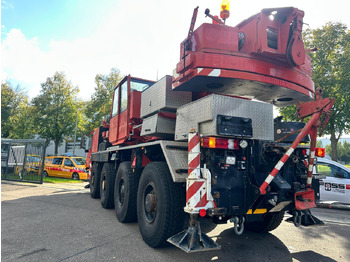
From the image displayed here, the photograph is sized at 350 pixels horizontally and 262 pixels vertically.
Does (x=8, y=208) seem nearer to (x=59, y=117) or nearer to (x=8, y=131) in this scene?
(x=59, y=117)

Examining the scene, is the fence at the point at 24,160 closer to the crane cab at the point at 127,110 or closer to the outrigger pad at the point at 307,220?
the crane cab at the point at 127,110

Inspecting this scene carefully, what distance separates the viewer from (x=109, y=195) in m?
6.69

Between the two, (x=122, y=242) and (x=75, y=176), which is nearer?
(x=122, y=242)

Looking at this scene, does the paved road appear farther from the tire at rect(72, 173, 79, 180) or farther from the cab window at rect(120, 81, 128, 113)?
the tire at rect(72, 173, 79, 180)

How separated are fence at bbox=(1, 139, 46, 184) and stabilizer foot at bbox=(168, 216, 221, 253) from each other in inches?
461

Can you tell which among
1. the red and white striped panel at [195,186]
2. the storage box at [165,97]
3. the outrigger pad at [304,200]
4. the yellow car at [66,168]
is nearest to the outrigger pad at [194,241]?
the red and white striped panel at [195,186]

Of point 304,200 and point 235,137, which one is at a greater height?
point 235,137

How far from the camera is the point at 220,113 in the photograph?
3344 mm

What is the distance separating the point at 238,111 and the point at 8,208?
6.82m

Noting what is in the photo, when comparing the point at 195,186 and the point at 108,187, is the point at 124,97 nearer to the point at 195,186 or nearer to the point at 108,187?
the point at 108,187

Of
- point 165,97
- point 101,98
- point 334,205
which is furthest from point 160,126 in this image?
point 101,98

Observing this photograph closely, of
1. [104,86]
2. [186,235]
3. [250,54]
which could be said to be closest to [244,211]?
[186,235]

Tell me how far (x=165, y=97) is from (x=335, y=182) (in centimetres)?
633

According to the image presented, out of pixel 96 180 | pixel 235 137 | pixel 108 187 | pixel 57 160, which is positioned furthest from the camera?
pixel 57 160
